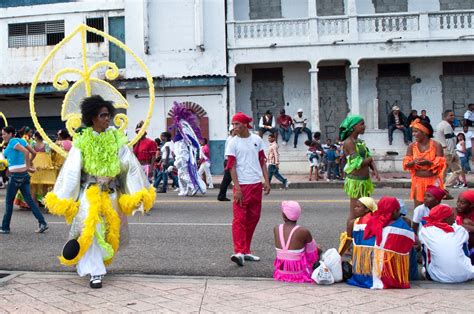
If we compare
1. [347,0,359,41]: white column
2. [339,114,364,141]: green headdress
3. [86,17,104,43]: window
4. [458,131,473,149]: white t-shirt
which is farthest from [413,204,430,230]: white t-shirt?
[86,17,104,43]: window

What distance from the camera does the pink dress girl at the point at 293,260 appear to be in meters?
5.85

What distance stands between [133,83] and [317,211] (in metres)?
13.9

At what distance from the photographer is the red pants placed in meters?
6.57

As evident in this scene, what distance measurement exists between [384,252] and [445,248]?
0.68m

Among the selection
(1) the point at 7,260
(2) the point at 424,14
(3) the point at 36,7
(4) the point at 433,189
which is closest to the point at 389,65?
(2) the point at 424,14

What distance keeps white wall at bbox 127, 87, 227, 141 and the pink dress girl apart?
17.0 metres

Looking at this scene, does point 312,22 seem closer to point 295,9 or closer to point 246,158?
point 295,9

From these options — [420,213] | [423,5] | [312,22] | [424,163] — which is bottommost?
[420,213]

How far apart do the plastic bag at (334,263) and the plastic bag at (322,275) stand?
0.05 m

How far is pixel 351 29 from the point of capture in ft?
73.3

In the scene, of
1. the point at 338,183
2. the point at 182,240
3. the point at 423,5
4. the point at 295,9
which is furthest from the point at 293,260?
the point at 423,5

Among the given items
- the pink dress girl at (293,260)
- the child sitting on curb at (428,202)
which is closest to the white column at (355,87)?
the child sitting on curb at (428,202)

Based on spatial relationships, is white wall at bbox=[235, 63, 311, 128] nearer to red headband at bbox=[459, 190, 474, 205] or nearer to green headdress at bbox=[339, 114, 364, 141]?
green headdress at bbox=[339, 114, 364, 141]

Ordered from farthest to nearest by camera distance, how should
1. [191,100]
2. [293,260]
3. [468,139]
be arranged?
[191,100]
[468,139]
[293,260]
